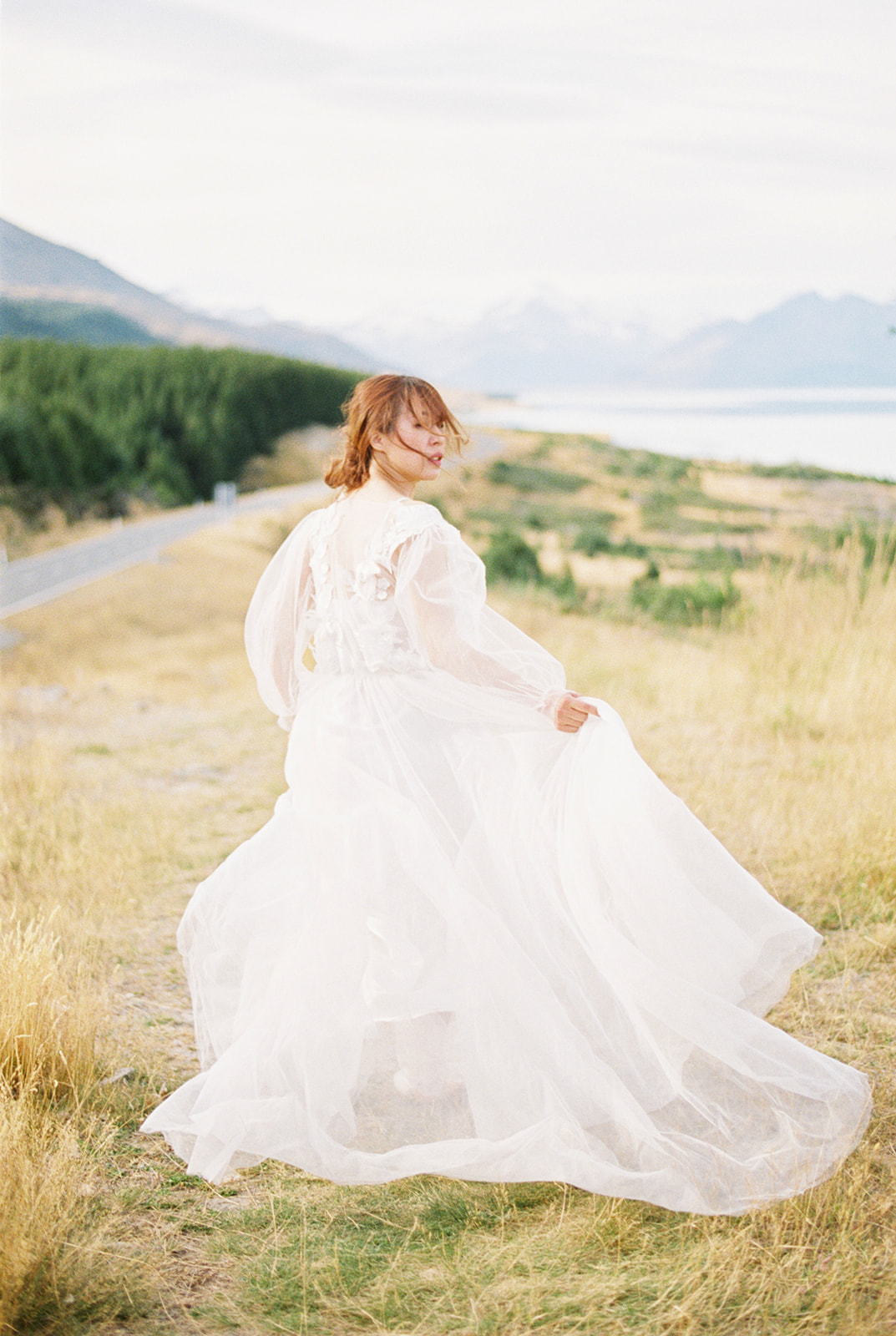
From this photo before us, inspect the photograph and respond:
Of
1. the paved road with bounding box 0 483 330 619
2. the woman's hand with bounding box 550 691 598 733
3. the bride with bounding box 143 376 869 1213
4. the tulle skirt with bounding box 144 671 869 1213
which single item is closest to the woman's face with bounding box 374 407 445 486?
the bride with bounding box 143 376 869 1213

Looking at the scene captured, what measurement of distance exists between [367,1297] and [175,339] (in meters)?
58.4

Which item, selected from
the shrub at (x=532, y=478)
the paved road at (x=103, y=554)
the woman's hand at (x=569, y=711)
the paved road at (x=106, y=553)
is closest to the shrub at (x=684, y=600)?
the paved road at (x=106, y=553)

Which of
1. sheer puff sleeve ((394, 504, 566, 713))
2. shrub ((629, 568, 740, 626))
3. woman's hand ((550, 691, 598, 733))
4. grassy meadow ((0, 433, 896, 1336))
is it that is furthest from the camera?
shrub ((629, 568, 740, 626))

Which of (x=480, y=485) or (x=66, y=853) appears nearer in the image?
(x=66, y=853)

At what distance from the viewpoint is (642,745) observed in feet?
20.4

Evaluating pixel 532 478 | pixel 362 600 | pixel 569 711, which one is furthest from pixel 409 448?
pixel 532 478

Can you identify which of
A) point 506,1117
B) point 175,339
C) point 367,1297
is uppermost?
point 175,339

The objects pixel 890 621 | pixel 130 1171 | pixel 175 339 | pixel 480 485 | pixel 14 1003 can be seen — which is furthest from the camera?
pixel 175 339

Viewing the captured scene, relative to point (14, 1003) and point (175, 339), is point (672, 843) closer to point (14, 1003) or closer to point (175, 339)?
point (14, 1003)

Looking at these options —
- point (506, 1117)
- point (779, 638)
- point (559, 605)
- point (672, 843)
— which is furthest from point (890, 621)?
point (559, 605)

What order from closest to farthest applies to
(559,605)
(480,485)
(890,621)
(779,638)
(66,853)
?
(66,853) < (890,621) < (779,638) < (559,605) < (480,485)

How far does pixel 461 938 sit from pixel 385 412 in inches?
46.0

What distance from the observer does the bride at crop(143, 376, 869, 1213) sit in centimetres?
228

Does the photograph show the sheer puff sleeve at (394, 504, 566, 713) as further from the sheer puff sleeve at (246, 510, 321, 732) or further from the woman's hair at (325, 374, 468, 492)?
the sheer puff sleeve at (246, 510, 321, 732)
